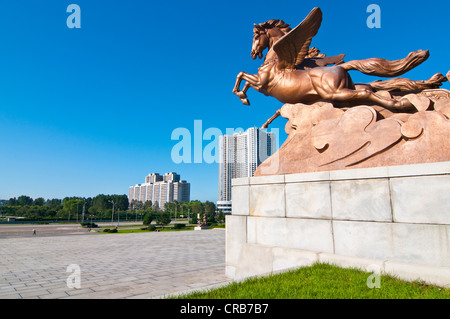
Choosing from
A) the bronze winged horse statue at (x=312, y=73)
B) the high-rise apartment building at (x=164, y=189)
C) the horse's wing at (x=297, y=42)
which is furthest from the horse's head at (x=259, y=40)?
the high-rise apartment building at (x=164, y=189)

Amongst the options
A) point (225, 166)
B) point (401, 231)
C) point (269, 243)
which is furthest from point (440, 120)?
point (225, 166)

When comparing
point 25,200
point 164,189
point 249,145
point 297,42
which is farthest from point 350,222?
point 25,200

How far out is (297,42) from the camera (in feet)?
21.6

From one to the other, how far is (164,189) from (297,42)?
365 feet

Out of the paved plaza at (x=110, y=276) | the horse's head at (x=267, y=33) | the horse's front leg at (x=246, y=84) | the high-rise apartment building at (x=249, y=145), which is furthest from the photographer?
the high-rise apartment building at (x=249, y=145)

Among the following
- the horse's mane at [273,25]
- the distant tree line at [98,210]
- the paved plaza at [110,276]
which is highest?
the horse's mane at [273,25]

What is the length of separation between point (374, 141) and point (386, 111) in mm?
1480

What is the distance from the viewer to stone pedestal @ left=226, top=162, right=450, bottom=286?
3.76 m

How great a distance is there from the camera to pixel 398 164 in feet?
15.1

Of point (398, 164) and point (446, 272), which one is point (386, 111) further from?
point (446, 272)

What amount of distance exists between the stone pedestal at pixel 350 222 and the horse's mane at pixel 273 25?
457 cm

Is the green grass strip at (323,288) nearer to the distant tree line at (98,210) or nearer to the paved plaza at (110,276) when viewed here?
the paved plaza at (110,276)

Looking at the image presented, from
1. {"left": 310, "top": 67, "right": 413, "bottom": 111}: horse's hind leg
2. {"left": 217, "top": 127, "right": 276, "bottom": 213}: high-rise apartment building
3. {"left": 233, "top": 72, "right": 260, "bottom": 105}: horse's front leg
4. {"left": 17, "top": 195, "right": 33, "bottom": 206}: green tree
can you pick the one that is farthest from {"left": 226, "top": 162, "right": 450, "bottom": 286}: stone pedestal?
{"left": 17, "top": 195, "right": 33, "bottom": 206}: green tree

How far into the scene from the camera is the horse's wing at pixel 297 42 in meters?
6.18
